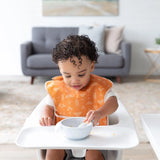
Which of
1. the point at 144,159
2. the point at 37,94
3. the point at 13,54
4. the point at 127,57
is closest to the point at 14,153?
the point at 144,159

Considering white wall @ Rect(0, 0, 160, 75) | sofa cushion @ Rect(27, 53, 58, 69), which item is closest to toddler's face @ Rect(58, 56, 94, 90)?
sofa cushion @ Rect(27, 53, 58, 69)

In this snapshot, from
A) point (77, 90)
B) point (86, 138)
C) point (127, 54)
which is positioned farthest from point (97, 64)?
point (86, 138)

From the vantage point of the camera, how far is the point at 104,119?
1.12m

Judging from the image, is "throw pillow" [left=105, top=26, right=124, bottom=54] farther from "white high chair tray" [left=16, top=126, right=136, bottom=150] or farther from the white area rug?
"white high chair tray" [left=16, top=126, right=136, bottom=150]

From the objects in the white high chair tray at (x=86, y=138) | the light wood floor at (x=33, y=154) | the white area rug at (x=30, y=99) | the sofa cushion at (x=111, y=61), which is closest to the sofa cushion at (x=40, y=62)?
the white area rug at (x=30, y=99)

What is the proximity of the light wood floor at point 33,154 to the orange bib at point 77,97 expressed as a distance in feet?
2.24

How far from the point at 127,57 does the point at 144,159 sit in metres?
2.40

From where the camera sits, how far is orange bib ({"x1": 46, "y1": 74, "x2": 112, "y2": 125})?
1.17 m

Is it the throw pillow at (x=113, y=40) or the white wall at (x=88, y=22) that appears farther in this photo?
the white wall at (x=88, y=22)

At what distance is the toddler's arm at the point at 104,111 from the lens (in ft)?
3.17

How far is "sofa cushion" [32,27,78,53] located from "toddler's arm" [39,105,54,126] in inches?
128

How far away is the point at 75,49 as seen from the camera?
3.36ft

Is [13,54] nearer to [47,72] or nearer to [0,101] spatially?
[47,72]

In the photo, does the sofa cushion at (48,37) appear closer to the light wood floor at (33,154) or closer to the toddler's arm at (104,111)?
the light wood floor at (33,154)
